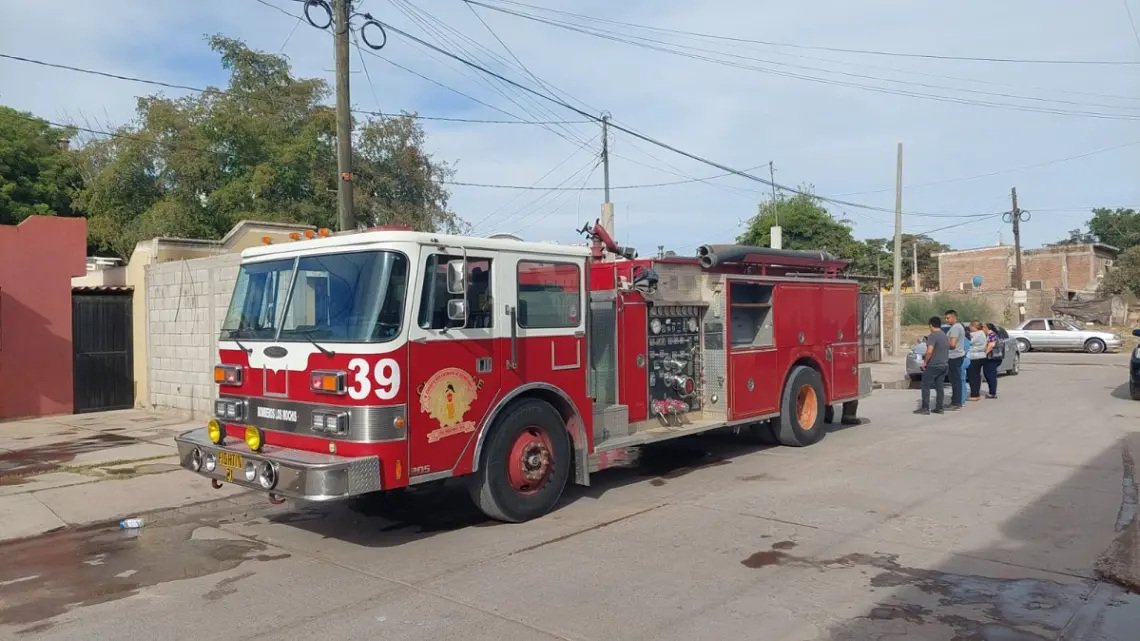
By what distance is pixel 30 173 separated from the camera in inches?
1205

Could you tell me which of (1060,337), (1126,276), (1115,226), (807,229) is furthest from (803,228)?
(1115,226)

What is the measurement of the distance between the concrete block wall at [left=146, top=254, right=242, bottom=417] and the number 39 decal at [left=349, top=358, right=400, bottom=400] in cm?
781

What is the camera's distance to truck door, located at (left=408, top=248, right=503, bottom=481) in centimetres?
634

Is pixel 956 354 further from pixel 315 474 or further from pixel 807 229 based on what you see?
pixel 807 229

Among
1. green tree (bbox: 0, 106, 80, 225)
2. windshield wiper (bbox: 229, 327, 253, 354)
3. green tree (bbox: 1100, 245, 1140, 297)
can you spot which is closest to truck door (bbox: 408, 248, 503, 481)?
windshield wiper (bbox: 229, 327, 253, 354)

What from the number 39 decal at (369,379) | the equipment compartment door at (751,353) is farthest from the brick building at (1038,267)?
Answer: the number 39 decal at (369,379)

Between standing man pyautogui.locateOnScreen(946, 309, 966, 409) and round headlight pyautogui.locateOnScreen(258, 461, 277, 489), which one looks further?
standing man pyautogui.locateOnScreen(946, 309, 966, 409)

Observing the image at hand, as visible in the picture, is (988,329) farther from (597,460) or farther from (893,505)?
(597,460)

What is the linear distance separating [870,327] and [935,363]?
1434 centimetres

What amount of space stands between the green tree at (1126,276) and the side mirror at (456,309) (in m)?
50.2

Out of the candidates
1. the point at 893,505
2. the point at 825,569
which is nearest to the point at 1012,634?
the point at 825,569

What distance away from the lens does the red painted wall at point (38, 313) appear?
1428 cm

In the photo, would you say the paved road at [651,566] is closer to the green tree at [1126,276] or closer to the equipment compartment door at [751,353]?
the equipment compartment door at [751,353]

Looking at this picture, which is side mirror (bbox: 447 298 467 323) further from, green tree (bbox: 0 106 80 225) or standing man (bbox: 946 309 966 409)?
green tree (bbox: 0 106 80 225)
